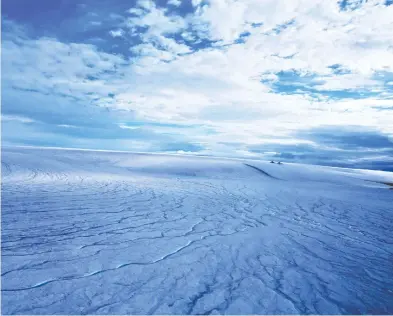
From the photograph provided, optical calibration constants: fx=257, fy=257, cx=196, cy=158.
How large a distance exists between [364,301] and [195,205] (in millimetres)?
3474

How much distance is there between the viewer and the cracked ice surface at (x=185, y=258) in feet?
6.66

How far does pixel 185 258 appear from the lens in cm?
276

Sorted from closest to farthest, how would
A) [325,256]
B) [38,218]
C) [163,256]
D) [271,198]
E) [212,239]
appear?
[163,256], [325,256], [212,239], [38,218], [271,198]

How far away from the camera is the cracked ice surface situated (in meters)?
2.03

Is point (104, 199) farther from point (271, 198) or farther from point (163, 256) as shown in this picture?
point (271, 198)

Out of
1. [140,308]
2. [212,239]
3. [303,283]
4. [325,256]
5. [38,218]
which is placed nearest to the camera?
[140,308]

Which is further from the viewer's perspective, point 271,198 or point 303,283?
point 271,198

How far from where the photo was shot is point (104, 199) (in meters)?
5.32

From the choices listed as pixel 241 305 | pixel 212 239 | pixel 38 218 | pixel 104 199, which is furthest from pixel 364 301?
pixel 104 199

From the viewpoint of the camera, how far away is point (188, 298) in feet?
6.77

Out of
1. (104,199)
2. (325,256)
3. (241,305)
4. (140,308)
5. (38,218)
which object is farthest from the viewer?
(104,199)

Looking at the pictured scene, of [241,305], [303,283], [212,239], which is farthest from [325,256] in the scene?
[241,305]

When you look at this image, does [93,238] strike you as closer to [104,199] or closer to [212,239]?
[212,239]

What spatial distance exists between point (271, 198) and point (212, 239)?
3680 mm
